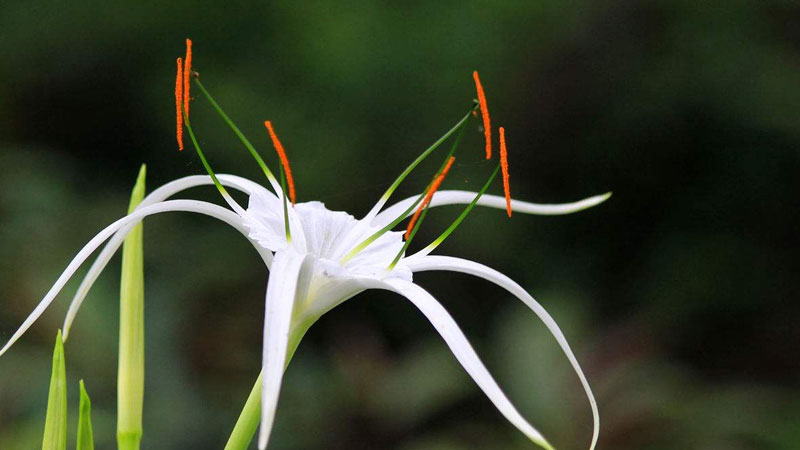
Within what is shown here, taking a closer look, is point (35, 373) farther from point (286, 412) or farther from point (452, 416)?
point (452, 416)

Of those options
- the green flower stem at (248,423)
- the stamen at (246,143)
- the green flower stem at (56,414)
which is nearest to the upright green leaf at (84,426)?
the green flower stem at (56,414)

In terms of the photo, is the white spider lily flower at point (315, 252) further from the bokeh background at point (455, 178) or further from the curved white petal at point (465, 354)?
the bokeh background at point (455, 178)

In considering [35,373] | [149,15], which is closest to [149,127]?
[149,15]

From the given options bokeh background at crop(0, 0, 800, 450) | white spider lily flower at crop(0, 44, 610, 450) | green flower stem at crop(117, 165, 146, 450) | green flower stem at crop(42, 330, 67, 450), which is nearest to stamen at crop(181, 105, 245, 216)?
white spider lily flower at crop(0, 44, 610, 450)

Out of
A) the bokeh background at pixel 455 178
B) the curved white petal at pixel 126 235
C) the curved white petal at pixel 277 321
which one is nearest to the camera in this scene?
the curved white petal at pixel 277 321

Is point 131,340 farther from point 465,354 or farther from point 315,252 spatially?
point 465,354

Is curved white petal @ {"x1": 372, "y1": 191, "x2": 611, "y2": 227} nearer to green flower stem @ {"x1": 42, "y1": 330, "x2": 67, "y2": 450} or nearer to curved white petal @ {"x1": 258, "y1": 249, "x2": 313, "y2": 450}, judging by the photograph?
curved white petal @ {"x1": 258, "y1": 249, "x2": 313, "y2": 450}
